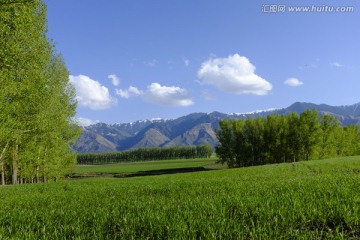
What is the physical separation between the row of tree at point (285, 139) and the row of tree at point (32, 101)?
64793 mm

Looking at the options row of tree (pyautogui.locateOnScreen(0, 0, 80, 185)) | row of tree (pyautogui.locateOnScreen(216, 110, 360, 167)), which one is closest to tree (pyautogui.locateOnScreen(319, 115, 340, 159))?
row of tree (pyautogui.locateOnScreen(216, 110, 360, 167))

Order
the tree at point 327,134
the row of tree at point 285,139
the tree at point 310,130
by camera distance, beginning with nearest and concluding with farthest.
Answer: the tree at point 310,130 → the row of tree at point 285,139 → the tree at point 327,134

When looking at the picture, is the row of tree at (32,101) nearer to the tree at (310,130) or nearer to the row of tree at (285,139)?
the row of tree at (285,139)

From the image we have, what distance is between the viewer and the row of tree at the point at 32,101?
21391mm

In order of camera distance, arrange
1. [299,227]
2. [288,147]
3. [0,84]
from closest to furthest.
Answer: [299,227] < [0,84] < [288,147]

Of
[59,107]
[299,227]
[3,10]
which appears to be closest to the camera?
[299,227]

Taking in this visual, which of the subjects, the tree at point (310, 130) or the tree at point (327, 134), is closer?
the tree at point (310, 130)

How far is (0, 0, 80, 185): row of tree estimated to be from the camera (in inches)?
842

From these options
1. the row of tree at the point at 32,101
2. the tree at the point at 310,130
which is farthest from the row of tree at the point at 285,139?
the row of tree at the point at 32,101

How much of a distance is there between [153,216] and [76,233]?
1568mm

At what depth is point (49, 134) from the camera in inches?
1698

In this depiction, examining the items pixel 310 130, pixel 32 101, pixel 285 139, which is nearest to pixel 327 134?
pixel 310 130

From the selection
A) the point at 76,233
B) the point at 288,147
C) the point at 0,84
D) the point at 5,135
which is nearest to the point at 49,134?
the point at 5,135

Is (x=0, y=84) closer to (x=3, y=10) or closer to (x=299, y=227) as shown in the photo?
(x=3, y=10)
